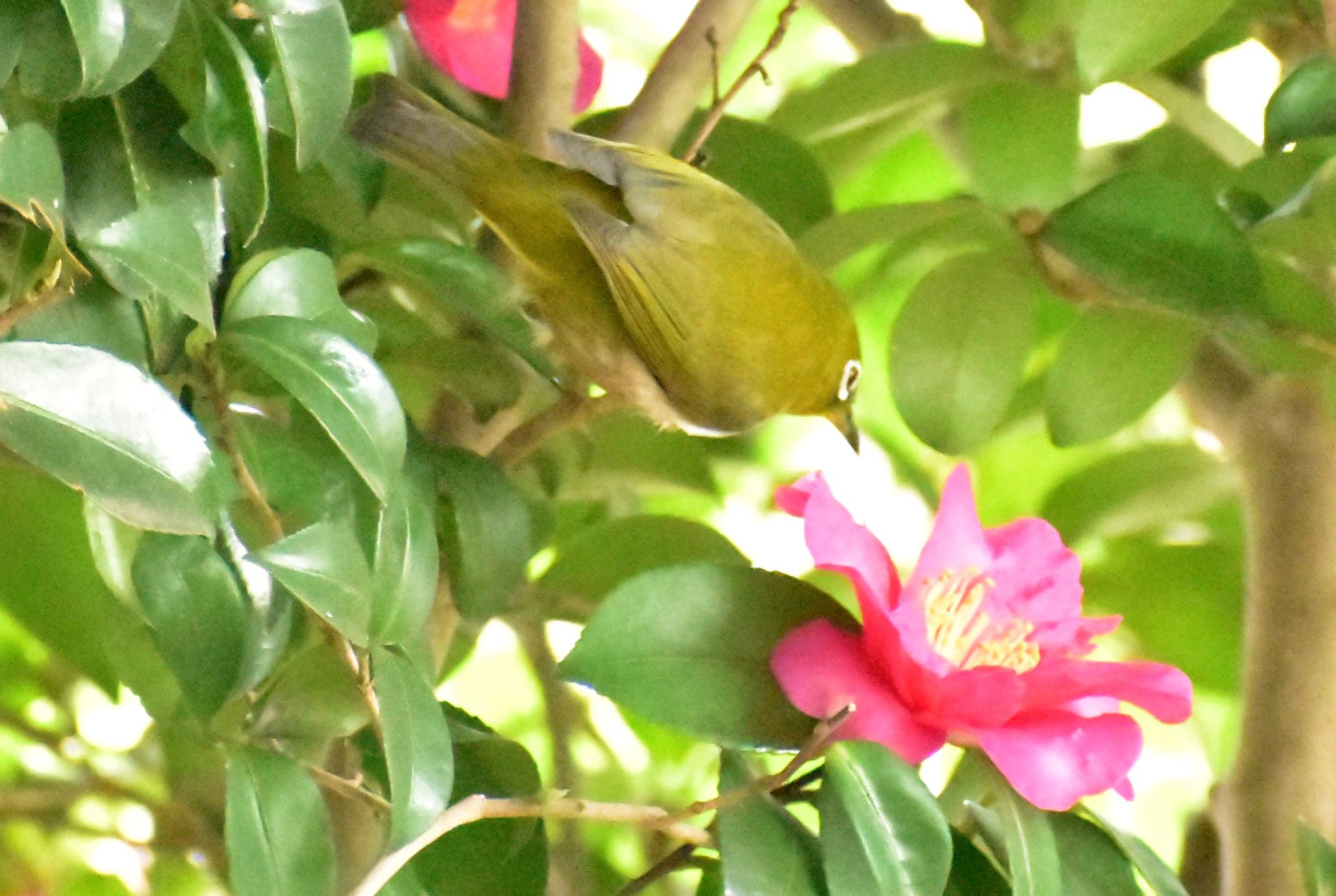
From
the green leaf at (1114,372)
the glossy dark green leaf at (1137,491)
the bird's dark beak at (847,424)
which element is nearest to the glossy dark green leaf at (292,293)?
the green leaf at (1114,372)

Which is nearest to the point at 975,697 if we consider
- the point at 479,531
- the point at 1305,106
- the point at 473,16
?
the point at 479,531

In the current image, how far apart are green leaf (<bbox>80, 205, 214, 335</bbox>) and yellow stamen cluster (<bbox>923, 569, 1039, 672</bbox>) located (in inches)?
14.4

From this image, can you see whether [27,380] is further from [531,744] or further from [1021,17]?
[531,744]

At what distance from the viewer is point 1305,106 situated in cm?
67

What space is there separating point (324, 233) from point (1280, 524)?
570 millimetres

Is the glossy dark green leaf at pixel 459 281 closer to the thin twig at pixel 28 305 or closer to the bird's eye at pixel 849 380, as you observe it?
the thin twig at pixel 28 305

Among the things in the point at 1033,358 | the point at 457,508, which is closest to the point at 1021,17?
the point at 1033,358

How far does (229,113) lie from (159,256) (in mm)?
92

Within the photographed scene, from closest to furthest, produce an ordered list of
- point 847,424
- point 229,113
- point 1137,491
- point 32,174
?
point 32,174 → point 229,113 → point 1137,491 → point 847,424

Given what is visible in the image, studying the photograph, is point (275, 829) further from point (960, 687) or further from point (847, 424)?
point (847, 424)

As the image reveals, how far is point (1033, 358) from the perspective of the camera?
1.16 m

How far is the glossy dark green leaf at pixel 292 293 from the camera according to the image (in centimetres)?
48

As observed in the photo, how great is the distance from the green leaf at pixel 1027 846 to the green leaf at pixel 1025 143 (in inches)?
15.7

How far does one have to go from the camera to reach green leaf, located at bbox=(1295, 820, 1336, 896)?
1.99 feet
